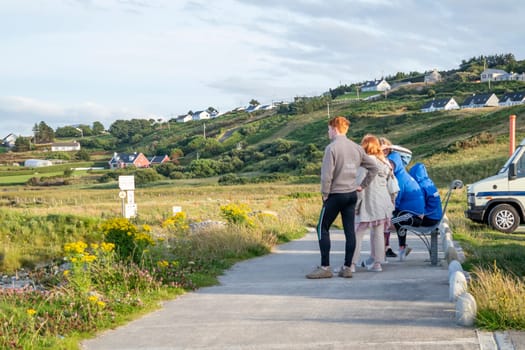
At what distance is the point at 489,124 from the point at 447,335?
218ft

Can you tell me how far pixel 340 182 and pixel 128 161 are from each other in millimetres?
100337

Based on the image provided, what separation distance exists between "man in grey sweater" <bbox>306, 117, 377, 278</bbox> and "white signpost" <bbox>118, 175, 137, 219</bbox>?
12.9m

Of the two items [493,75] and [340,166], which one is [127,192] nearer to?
[340,166]

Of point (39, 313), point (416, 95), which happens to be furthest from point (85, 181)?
point (39, 313)

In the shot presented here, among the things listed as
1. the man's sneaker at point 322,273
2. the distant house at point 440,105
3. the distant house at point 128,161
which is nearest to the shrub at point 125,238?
the man's sneaker at point 322,273

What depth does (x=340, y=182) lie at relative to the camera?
9.42 metres

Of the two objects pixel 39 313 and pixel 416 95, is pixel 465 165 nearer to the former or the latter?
pixel 39 313

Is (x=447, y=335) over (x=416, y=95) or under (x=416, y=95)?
under

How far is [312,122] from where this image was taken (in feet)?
379

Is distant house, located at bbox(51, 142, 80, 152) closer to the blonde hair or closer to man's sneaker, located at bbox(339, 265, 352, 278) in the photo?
the blonde hair

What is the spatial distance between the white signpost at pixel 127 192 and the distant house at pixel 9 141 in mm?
118739

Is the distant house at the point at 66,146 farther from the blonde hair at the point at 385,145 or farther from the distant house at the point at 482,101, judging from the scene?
the blonde hair at the point at 385,145

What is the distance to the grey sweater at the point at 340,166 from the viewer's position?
9.31 metres

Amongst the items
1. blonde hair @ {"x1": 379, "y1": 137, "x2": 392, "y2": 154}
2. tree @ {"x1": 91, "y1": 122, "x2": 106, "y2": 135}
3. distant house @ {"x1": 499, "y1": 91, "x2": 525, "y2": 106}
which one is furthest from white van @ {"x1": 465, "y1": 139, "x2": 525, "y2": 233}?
tree @ {"x1": 91, "y1": 122, "x2": 106, "y2": 135}
